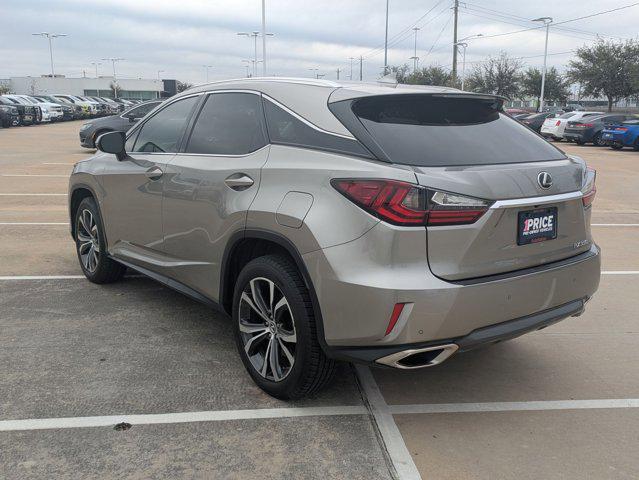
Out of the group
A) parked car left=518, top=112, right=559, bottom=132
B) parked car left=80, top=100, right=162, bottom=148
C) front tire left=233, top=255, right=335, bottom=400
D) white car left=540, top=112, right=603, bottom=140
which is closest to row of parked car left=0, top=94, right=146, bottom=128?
parked car left=80, top=100, right=162, bottom=148

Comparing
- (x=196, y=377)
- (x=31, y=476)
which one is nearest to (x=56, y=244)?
(x=196, y=377)

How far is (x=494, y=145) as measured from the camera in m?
3.26

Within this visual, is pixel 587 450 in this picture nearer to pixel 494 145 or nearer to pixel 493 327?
pixel 493 327

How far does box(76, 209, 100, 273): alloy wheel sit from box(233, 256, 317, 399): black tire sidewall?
241 centimetres

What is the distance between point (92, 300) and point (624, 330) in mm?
4259

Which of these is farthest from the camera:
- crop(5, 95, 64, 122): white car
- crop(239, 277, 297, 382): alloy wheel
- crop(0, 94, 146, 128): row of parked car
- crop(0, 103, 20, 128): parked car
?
crop(5, 95, 64, 122): white car

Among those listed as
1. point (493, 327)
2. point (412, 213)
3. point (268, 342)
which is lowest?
point (268, 342)

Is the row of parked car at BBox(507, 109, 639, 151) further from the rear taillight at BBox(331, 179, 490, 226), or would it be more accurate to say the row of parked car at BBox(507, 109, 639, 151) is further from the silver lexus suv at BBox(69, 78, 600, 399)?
the rear taillight at BBox(331, 179, 490, 226)

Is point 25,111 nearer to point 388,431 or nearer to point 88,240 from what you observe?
point 88,240

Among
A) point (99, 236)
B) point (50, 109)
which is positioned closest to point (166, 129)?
point (99, 236)

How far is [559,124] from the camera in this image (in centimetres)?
2834

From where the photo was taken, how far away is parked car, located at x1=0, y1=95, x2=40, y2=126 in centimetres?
3372

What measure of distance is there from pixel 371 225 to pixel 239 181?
1026 mm

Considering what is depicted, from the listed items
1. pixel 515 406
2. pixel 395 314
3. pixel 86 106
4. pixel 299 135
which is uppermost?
pixel 86 106
